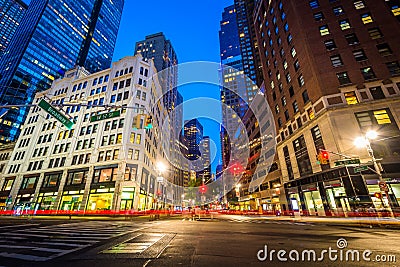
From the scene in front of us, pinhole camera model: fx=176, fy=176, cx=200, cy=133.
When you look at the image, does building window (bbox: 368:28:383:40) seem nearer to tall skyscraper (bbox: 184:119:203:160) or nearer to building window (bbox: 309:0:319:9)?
building window (bbox: 309:0:319:9)

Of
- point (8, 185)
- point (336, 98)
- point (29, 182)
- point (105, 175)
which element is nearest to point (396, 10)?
point (336, 98)

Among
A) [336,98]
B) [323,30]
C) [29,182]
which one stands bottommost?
[29,182]

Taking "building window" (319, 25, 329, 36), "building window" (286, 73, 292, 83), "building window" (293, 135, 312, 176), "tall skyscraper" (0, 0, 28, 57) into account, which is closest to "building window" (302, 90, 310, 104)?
"building window" (286, 73, 292, 83)

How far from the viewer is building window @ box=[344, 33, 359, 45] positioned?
1092 inches

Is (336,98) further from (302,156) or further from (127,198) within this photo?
(127,198)

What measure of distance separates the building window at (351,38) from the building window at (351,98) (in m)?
9.39

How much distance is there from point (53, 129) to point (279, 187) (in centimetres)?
5449

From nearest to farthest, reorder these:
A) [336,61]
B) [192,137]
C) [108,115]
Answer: [108,115], [336,61], [192,137]

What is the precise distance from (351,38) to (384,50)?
186 inches

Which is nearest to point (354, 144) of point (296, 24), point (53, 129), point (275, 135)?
point (275, 135)

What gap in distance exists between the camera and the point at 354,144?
22.1 meters

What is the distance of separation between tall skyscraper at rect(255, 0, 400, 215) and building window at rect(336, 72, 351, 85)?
0.12 metres

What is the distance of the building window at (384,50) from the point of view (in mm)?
25769

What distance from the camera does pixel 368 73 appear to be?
25516 millimetres
